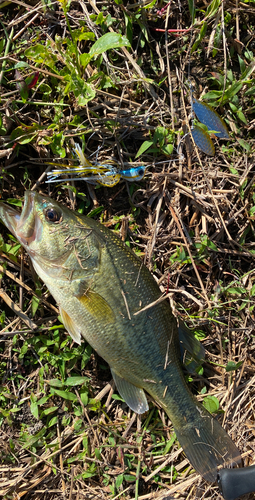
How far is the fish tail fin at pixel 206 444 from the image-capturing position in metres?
3.15

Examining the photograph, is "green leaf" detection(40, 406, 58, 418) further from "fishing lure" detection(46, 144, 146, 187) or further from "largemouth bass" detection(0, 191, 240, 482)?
"fishing lure" detection(46, 144, 146, 187)

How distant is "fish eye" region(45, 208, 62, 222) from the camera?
2848 millimetres

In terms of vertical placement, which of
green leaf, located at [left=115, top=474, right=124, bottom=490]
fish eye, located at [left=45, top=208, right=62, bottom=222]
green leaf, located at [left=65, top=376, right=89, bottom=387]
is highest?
fish eye, located at [left=45, top=208, right=62, bottom=222]

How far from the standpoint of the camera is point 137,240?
3.46m

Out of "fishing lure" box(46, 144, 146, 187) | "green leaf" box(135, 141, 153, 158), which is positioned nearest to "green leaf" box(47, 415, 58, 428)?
"fishing lure" box(46, 144, 146, 187)

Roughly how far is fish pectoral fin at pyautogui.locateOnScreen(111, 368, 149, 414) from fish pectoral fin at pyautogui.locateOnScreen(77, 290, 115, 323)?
0.58 meters

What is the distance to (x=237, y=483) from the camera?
117 inches

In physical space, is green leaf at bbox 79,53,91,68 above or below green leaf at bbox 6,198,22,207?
above

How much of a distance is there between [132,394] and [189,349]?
25.3 inches

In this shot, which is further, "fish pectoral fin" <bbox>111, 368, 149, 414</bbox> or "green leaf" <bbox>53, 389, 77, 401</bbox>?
"green leaf" <bbox>53, 389, 77, 401</bbox>

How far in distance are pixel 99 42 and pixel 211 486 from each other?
4035mm

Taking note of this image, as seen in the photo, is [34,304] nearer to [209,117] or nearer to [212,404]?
[212,404]

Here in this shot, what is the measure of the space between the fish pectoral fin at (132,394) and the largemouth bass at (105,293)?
0.01 m

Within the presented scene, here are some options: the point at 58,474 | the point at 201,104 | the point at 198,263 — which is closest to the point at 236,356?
the point at 198,263
